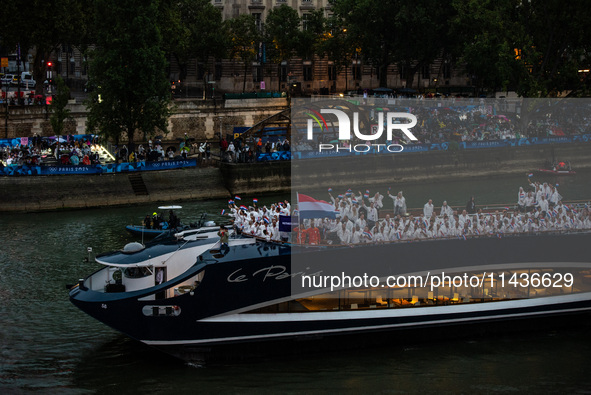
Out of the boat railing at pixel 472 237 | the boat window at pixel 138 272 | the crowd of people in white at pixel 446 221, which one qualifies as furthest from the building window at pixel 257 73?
the boat window at pixel 138 272

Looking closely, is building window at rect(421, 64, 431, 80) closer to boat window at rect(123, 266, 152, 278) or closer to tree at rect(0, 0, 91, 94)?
tree at rect(0, 0, 91, 94)

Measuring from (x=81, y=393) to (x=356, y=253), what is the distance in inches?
367

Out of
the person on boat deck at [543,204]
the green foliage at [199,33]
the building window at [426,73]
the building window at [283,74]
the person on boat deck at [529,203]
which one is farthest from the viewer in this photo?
the building window at [426,73]

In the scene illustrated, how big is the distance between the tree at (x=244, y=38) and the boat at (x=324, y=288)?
56.8 metres

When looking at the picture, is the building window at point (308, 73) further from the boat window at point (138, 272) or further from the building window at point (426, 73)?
the boat window at point (138, 272)

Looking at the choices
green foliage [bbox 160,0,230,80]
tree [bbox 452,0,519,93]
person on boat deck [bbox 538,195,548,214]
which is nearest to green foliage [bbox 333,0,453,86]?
tree [bbox 452,0,519,93]

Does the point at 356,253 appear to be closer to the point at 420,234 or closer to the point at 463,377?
the point at 420,234

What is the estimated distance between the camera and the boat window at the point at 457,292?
1109 inches

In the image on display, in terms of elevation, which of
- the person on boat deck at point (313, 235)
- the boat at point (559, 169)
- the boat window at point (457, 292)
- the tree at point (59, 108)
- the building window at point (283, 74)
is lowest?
the boat window at point (457, 292)

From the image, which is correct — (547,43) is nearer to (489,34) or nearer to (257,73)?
(489,34)

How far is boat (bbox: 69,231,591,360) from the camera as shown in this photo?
26734 mm

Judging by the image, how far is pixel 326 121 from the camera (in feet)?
208

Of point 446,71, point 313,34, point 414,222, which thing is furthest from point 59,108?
point 446,71

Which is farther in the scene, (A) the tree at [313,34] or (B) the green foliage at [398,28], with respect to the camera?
(A) the tree at [313,34]
